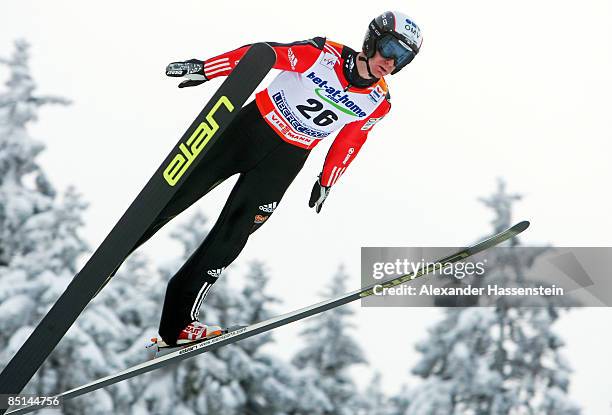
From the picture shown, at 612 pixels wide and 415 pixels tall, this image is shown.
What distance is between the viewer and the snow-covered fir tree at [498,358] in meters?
14.3

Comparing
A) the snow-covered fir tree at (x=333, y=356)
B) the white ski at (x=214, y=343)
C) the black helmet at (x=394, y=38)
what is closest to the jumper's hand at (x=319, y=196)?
the white ski at (x=214, y=343)

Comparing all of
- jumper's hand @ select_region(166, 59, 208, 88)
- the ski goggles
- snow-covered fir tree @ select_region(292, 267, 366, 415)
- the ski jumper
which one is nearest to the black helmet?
the ski goggles

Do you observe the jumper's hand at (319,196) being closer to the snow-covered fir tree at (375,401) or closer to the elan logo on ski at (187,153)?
the elan logo on ski at (187,153)

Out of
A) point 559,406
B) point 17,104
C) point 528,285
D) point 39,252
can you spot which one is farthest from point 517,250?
point 17,104

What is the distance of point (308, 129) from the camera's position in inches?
187

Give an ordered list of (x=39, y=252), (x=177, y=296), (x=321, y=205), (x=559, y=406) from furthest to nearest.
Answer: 1. (x=559, y=406)
2. (x=39, y=252)
3. (x=321, y=205)
4. (x=177, y=296)

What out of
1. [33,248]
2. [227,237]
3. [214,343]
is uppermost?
[33,248]

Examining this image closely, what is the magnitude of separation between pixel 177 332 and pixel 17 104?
37.0ft

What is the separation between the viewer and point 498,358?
14.8 meters

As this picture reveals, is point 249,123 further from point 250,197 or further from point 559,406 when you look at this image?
point 559,406

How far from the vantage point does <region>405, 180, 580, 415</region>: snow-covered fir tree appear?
46.9ft

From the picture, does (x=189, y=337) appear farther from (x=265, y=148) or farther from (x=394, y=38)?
(x=394, y=38)

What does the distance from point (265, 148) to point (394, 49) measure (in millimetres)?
929

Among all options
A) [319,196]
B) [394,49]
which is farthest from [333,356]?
[394,49]
